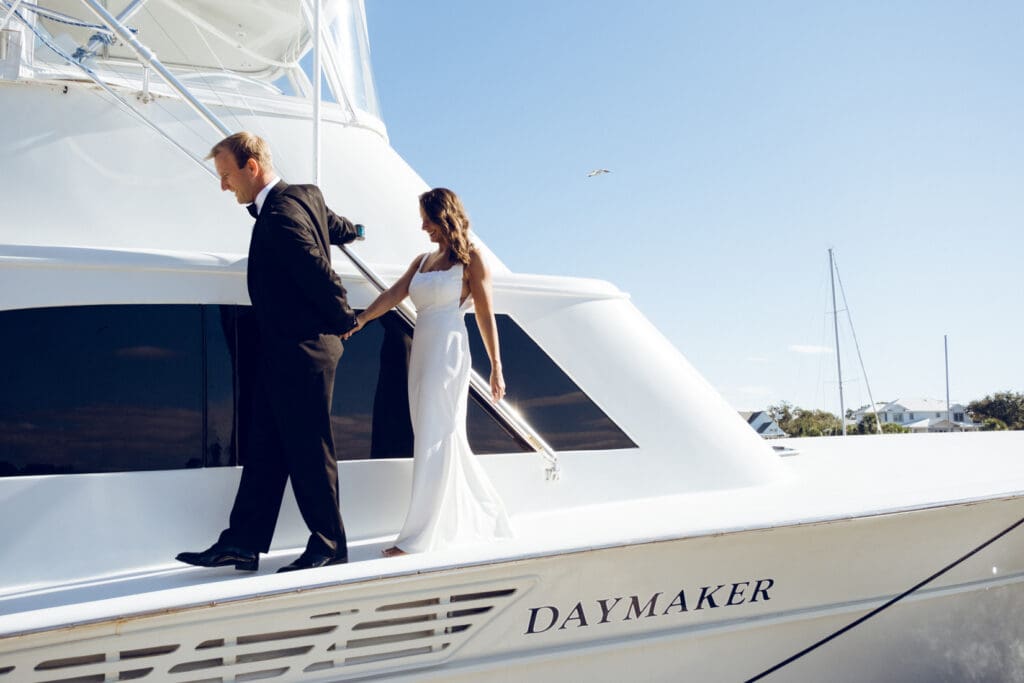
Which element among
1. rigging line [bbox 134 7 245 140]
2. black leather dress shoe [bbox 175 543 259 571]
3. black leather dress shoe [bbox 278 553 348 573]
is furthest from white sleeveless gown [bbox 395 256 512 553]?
rigging line [bbox 134 7 245 140]

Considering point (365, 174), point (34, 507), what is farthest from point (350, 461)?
point (365, 174)

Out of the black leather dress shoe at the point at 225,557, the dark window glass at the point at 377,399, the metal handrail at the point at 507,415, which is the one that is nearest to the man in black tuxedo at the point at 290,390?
the black leather dress shoe at the point at 225,557

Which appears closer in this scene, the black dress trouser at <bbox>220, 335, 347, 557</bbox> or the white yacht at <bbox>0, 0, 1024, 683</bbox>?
the white yacht at <bbox>0, 0, 1024, 683</bbox>

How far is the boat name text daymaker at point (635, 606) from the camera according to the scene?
8.67ft

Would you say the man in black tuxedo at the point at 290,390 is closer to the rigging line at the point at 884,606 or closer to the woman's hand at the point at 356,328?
the woman's hand at the point at 356,328

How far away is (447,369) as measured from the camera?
291cm

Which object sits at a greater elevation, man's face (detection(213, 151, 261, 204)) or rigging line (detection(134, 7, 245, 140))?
rigging line (detection(134, 7, 245, 140))

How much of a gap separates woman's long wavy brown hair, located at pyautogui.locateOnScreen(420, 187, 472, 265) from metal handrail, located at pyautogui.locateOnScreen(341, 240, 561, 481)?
0.31 metres

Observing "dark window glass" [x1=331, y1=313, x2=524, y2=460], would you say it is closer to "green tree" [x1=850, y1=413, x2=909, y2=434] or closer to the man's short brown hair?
the man's short brown hair

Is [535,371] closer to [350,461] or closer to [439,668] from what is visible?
[350,461]

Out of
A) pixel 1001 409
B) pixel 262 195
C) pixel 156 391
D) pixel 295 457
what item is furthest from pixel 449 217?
pixel 1001 409

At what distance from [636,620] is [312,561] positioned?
1073 mm

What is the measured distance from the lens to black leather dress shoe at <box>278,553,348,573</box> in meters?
2.58

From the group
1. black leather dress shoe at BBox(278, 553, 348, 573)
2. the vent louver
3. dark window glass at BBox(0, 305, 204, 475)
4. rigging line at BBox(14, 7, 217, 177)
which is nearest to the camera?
the vent louver
